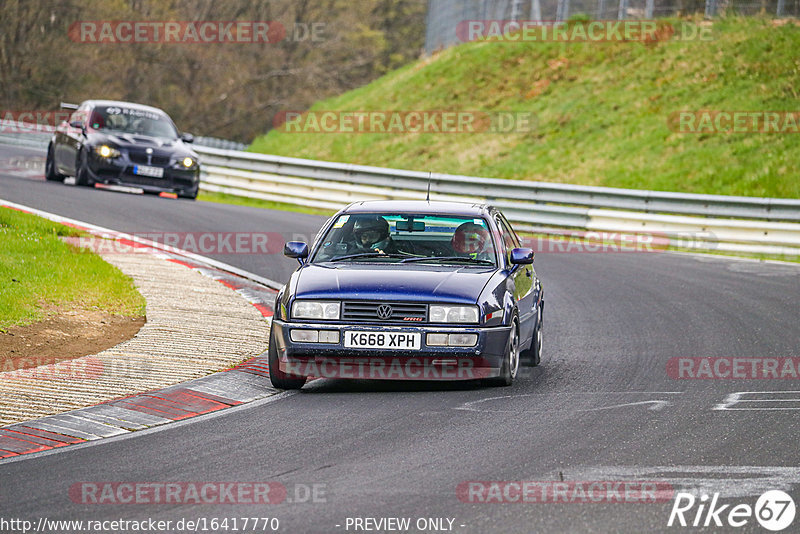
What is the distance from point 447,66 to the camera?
38125 millimetres

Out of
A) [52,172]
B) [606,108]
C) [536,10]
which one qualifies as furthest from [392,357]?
[536,10]

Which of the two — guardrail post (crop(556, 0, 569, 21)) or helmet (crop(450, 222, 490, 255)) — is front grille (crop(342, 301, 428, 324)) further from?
guardrail post (crop(556, 0, 569, 21))

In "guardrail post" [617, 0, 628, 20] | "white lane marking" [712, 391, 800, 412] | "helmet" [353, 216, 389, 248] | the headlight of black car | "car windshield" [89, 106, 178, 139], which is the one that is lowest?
"white lane marking" [712, 391, 800, 412]

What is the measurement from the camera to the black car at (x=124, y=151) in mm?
22859

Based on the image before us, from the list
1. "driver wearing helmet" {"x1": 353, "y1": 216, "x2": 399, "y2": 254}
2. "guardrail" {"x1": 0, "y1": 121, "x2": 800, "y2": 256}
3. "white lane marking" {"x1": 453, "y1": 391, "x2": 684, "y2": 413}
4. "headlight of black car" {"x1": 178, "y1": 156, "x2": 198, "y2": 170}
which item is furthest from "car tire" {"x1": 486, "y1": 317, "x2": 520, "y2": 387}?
"headlight of black car" {"x1": 178, "y1": 156, "x2": 198, "y2": 170}

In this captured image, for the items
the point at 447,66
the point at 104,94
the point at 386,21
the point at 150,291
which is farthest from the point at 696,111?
the point at 386,21

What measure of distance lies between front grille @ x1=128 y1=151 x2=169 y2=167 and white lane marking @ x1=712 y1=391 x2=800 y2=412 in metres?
16.0

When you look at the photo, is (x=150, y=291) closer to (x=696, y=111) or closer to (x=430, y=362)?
(x=430, y=362)

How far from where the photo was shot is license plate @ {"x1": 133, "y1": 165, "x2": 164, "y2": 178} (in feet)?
75.1

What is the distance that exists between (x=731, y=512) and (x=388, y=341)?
11.2ft

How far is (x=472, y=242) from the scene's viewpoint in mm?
9820

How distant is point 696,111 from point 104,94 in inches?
1136

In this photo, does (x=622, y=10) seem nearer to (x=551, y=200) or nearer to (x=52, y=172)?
(x=551, y=200)

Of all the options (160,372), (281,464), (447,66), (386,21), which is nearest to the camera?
(281,464)
